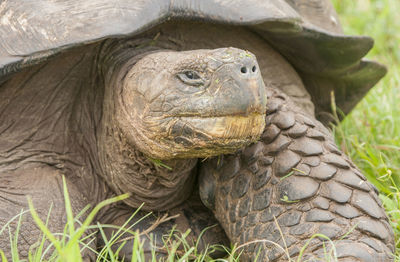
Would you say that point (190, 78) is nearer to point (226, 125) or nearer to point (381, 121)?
point (226, 125)

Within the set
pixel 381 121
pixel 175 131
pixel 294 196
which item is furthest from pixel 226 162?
pixel 381 121

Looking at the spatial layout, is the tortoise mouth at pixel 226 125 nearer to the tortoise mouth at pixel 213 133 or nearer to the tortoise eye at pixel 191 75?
the tortoise mouth at pixel 213 133

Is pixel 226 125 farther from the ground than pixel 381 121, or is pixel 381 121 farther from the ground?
pixel 226 125

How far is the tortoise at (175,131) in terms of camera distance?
2201mm

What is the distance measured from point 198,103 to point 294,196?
1.82 feet

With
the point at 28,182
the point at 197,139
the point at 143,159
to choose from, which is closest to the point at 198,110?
the point at 197,139

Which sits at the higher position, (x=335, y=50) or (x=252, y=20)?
(x=252, y=20)

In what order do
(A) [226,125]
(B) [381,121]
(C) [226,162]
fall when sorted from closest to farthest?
(A) [226,125], (C) [226,162], (B) [381,121]

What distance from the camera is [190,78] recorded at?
220cm

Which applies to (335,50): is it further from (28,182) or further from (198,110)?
(28,182)

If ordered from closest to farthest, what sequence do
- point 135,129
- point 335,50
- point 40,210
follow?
point 135,129 → point 40,210 → point 335,50

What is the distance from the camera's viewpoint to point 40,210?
261cm

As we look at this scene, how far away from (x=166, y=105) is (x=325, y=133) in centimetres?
77

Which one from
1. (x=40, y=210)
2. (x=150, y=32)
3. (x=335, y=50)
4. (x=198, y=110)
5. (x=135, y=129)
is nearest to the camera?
(x=198, y=110)
